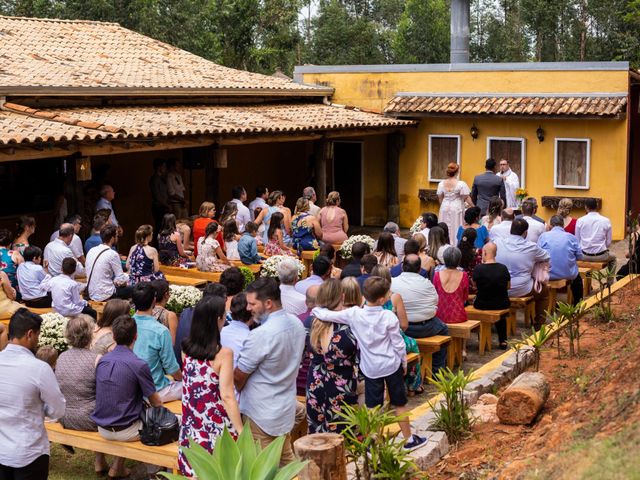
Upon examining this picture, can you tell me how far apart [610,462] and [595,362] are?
2.96m

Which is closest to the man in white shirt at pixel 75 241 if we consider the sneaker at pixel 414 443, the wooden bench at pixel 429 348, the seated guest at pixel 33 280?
the seated guest at pixel 33 280

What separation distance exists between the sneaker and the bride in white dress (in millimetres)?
8889

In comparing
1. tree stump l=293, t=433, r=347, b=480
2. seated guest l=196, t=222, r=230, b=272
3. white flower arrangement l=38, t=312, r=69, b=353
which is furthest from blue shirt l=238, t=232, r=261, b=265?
tree stump l=293, t=433, r=347, b=480

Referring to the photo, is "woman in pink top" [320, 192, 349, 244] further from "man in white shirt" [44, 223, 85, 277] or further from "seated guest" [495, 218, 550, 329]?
"man in white shirt" [44, 223, 85, 277]

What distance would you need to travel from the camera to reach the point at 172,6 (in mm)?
38719

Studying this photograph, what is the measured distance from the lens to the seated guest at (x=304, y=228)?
45.7 ft

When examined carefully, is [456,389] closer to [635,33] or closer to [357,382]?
[357,382]

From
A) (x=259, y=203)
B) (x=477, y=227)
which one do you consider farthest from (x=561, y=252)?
(x=259, y=203)

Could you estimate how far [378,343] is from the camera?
22.3 ft

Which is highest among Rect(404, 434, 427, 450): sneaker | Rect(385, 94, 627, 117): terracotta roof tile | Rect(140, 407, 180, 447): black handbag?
Rect(385, 94, 627, 117): terracotta roof tile

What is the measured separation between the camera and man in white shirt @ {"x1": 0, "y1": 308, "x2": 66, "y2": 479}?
568 centimetres

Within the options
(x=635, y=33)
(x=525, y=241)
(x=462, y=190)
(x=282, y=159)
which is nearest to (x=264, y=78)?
(x=282, y=159)

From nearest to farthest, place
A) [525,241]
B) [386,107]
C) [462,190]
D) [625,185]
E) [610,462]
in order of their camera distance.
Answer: [610,462] < [525,241] < [462,190] < [625,185] < [386,107]

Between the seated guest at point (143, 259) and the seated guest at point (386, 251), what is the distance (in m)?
2.53
